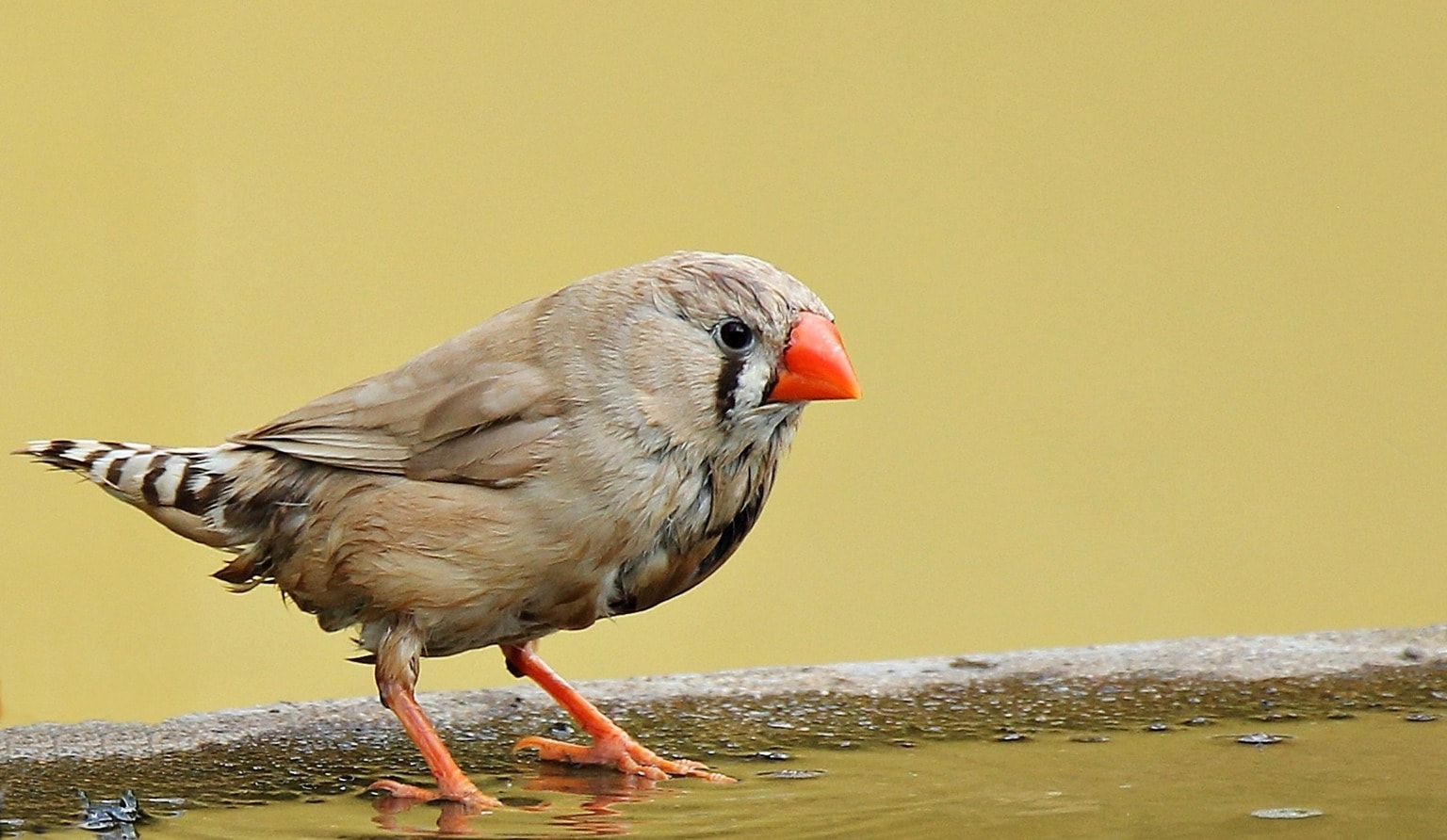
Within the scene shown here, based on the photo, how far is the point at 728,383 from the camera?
321 centimetres

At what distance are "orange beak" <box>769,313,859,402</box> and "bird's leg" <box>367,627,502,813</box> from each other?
76 cm

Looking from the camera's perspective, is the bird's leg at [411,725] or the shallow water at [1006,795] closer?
the shallow water at [1006,795]

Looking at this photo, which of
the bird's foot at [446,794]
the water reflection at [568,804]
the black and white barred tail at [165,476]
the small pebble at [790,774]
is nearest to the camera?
the water reflection at [568,804]

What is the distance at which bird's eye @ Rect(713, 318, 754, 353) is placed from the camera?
3.21 meters

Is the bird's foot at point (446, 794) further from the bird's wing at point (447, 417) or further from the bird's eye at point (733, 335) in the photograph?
the bird's eye at point (733, 335)

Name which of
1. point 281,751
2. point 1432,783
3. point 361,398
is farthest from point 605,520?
point 1432,783

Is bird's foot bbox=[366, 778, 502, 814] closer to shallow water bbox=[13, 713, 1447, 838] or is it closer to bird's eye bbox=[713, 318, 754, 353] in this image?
shallow water bbox=[13, 713, 1447, 838]

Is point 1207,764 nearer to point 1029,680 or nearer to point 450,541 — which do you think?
point 1029,680

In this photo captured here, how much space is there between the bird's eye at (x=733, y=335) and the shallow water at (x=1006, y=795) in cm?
69

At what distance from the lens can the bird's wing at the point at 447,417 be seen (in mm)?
3283

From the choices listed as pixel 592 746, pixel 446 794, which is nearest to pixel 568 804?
pixel 446 794

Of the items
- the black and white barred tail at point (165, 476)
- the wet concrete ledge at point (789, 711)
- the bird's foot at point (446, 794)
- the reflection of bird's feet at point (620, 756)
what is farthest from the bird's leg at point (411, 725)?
the black and white barred tail at point (165, 476)

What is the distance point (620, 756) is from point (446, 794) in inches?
16.7

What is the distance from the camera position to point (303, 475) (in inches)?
137
